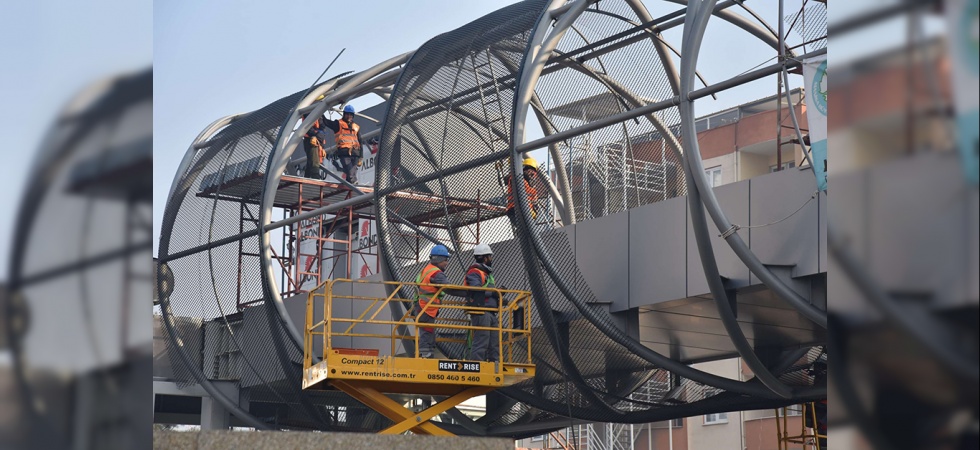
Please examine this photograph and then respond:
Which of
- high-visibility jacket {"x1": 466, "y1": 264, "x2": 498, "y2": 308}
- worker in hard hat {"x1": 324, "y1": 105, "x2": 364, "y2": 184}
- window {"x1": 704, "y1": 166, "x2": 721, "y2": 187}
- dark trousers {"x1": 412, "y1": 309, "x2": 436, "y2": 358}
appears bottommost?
dark trousers {"x1": 412, "y1": 309, "x2": 436, "y2": 358}

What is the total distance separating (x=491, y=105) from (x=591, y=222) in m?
2.33

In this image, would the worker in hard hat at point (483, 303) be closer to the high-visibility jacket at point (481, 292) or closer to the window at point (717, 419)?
the high-visibility jacket at point (481, 292)

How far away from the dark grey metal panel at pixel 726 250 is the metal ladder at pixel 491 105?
3.00m

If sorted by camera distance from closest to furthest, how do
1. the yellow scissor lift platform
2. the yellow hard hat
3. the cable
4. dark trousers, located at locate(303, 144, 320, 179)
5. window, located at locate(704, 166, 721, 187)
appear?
the cable < the yellow scissor lift platform < the yellow hard hat < dark trousers, located at locate(303, 144, 320, 179) < window, located at locate(704, 166, 721, 187)

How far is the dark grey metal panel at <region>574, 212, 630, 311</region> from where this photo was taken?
50.5 ft

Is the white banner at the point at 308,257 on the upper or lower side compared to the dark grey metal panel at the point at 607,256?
upper

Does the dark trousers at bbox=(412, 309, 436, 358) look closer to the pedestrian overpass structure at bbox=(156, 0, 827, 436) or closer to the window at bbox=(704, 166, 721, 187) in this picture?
the pedestrian overpass structure at bbox=(156, 0, 827, 436)

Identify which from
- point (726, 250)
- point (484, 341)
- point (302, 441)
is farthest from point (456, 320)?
point (302, 441)

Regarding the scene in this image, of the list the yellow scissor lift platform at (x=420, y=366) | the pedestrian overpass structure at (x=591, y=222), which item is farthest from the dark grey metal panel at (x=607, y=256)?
the yellow scissor lift platform at (x=420, y=366)

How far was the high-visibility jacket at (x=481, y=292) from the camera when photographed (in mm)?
15195

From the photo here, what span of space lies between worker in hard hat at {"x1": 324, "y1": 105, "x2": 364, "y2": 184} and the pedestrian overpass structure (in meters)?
2.60
